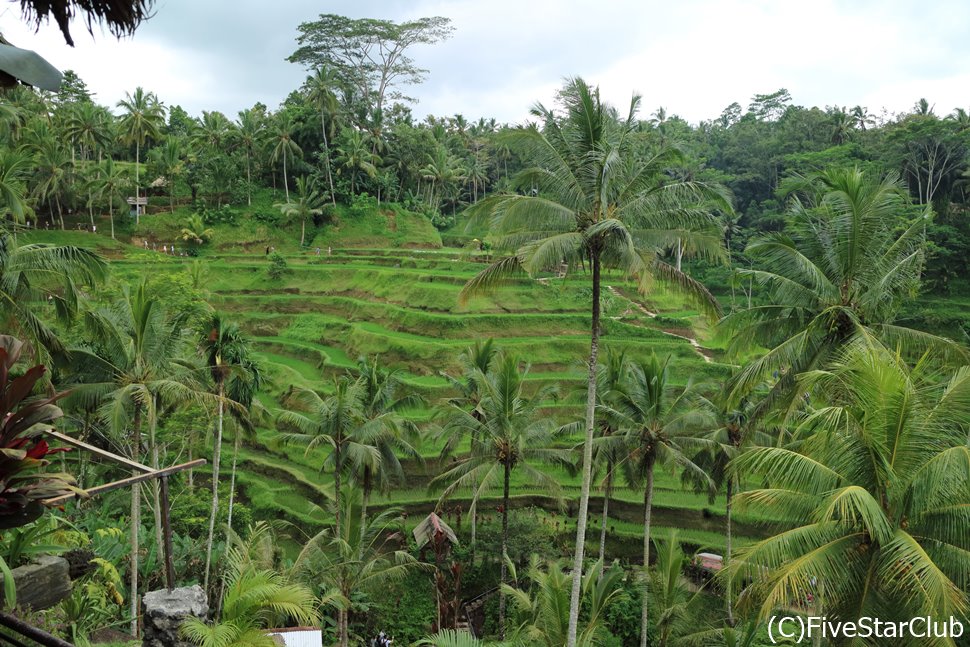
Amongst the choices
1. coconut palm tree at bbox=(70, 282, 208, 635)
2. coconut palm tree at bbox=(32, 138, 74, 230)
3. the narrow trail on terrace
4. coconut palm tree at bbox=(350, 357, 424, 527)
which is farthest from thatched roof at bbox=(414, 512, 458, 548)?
coconut palm tree at bbox=(32, 138, 74, 230)

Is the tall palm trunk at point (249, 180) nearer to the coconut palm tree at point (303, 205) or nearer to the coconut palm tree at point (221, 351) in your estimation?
the coconut palm tree at point (303, 205)

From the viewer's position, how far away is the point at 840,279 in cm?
1266

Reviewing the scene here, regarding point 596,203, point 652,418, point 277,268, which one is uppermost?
point 596,203

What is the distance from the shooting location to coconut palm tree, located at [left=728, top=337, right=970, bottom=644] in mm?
7078

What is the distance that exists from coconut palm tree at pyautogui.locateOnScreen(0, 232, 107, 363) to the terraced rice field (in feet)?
34.3

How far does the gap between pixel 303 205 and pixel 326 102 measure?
25.9 ft

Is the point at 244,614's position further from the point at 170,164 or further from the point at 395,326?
the point at 170,164

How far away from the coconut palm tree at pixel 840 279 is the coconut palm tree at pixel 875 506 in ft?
12.5

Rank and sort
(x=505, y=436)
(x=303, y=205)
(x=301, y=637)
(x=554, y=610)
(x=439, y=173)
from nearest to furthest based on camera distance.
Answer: (x=554, y=610), (x=301, y=637), (x=505, y=436), (x=303, y=205), (x=439, y=173)

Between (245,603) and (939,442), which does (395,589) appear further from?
(939,442)

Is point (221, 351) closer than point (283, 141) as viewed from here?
Yes

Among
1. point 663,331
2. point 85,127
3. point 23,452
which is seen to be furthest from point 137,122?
point 23,452

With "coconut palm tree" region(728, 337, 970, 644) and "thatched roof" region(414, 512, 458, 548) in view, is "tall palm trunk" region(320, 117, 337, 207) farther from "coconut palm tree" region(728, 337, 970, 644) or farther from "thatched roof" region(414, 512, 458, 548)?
"coconut palm tree" region(728, 337, 970, 644)

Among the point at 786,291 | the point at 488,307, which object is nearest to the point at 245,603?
the point at 786,291
